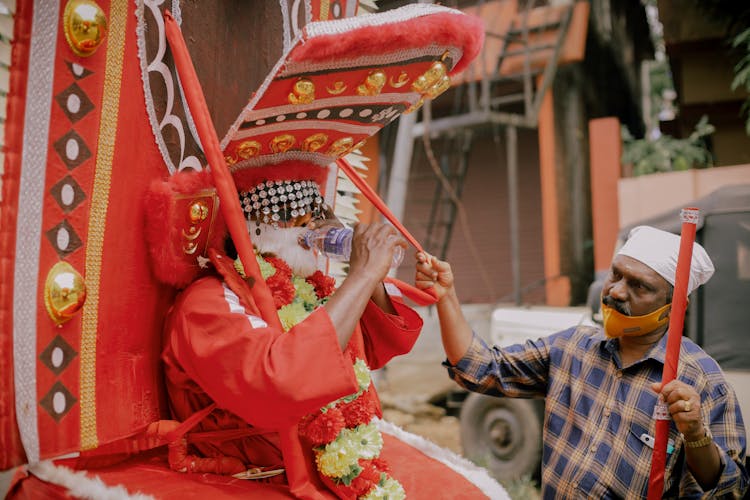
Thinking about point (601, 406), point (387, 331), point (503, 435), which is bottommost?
point (503, 435)

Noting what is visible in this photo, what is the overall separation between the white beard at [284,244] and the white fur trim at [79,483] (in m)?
0.69

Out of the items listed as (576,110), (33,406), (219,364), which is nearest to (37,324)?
(33,406)

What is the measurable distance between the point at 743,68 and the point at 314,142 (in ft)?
12.7

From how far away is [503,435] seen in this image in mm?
4613

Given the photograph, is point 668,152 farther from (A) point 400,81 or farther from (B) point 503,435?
(A) point 400,81

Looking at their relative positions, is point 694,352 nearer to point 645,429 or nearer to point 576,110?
point 645,429

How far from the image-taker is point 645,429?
1832 mm

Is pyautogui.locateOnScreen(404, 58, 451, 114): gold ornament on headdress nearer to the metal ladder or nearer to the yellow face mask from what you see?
the yellow face mask

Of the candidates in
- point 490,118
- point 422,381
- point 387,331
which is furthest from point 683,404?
point 490,118

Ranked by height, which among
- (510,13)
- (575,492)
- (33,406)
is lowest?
(575,492)

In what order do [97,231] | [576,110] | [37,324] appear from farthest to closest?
[576,110], [97,231], [37,324]

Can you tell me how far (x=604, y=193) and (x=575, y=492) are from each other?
3699 millimetres

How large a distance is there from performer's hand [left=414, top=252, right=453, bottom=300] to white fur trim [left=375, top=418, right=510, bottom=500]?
0.48 m

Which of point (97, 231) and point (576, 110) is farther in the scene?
point (576, 110)
